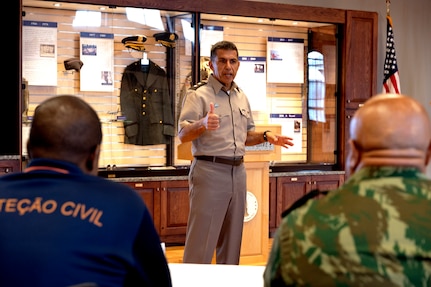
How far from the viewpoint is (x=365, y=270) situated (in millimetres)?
1411

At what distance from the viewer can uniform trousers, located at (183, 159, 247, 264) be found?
4.23 m

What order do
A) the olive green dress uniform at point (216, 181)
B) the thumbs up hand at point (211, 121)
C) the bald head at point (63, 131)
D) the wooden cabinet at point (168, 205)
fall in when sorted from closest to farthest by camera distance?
the bald head at point (63, 131)
the thumbs up hand at point (211, 121)
the olive green dress uniform at point (216, 181)
the wooden cabinet at point (168, 205)

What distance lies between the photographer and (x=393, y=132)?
147cm

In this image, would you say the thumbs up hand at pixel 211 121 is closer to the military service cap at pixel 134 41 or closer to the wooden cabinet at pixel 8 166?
the wooden cabinet at pixel 8 166

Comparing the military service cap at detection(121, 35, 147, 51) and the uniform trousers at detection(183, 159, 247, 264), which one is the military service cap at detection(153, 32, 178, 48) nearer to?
the military service cap at detection(121, 35, 147, 51)

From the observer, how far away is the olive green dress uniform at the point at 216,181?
Answer: 4.23 meters

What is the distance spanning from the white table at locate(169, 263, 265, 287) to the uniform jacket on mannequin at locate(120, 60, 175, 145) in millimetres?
4305

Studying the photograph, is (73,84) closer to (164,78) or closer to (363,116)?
(164,78)

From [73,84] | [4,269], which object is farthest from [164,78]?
[4,269]

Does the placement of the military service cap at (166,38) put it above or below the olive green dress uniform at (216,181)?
above

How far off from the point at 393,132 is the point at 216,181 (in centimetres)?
279

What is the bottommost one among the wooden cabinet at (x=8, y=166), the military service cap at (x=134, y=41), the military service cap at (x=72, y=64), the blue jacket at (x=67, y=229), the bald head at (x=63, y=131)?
the wooden cabinet at (x=8, y=166)

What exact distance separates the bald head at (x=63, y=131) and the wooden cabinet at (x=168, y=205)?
4865mm

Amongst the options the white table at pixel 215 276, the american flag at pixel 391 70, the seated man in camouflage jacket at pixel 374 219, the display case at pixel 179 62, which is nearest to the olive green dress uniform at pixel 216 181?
the white table at pixel 215 276
